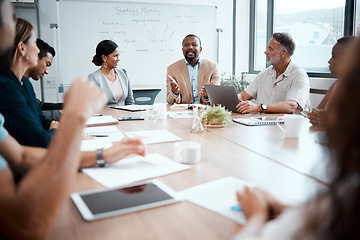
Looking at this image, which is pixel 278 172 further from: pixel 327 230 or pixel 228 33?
pixel 228 33

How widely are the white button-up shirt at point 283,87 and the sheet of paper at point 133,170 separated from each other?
1687 millimetres

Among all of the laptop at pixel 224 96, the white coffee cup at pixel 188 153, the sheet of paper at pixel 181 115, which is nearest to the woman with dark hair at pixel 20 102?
the white coffee cup at pixel 188 153

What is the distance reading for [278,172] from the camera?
3.86ft

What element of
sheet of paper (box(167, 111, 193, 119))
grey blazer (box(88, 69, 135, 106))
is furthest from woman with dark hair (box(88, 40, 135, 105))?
sheet of paper (box(167, 111, 193, 119))

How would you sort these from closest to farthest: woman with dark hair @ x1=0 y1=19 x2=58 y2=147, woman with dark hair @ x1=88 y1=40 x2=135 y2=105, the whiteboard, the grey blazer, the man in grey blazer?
woman with dark hair @ x1=0 y1=19 x2=58 y2=147 → the grey blazer → woman with dark hair @ x1=88 y1=40 x2=135 y2=105 → the man in grey blazer → the whiteboard

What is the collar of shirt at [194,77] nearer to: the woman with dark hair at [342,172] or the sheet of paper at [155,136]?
the sheet of paper at [155,136]

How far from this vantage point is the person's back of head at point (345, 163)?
440 mm

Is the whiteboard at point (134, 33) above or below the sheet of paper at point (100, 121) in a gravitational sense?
above

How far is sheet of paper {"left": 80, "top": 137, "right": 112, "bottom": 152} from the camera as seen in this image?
1500mm

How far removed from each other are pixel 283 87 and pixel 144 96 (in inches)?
87.8

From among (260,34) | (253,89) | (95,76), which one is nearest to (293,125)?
(253,89)

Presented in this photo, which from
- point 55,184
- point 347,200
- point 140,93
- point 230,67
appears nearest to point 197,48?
point 140,93

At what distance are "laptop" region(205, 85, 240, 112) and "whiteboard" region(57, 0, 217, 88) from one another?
233cm

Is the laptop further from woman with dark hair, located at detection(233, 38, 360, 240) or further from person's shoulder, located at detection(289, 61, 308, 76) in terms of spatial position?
woman with dark hair, located at detection(233, 38, 360, 240)
